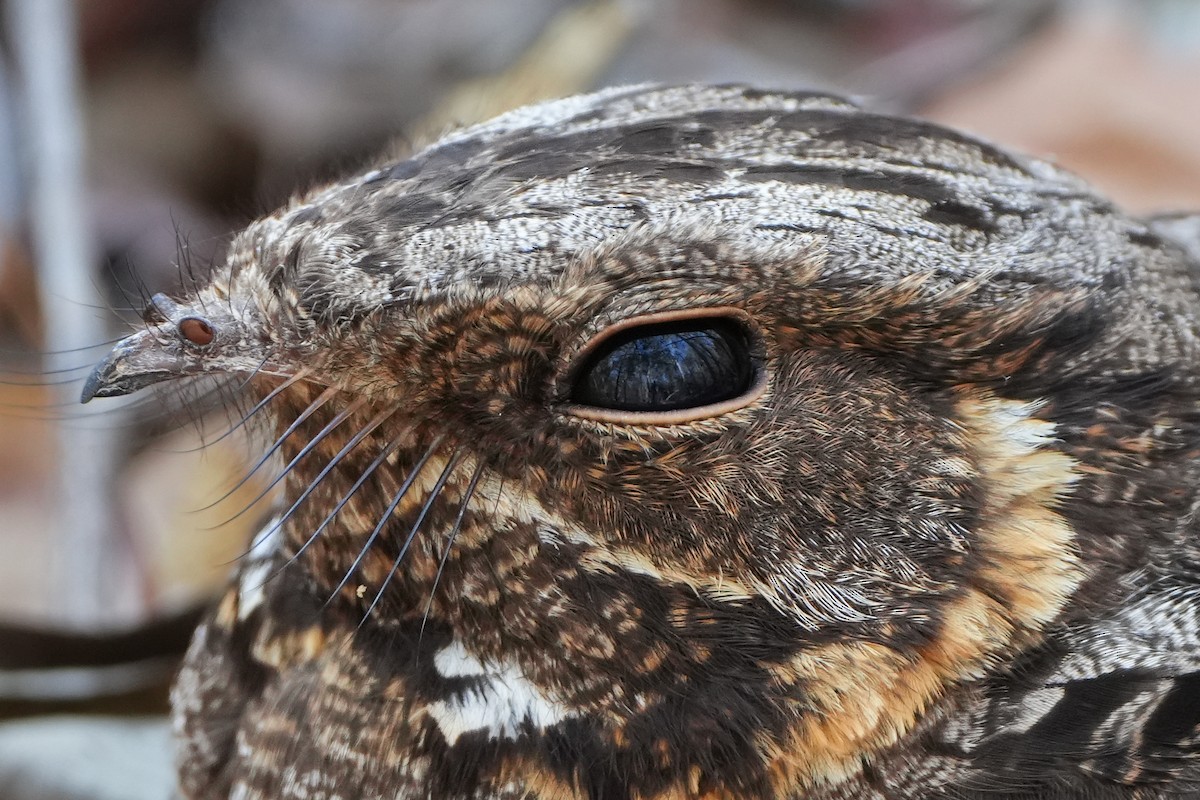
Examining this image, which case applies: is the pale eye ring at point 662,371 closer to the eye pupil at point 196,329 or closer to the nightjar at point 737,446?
the nightjar at point 737,446

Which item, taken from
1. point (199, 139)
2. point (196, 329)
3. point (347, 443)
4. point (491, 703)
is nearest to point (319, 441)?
point (347, 443)

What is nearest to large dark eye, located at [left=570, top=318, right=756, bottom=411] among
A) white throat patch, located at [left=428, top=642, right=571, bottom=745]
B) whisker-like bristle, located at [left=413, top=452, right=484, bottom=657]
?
whisker-like bristle, located at [left=413, top=452, right=484, bottom=657]

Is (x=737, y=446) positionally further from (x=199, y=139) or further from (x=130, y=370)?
(x=199, y=139)

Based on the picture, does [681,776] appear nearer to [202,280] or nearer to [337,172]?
[202,280]

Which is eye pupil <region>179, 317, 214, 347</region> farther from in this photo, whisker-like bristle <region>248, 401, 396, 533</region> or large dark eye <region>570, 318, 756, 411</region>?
large dark eye <region>570, 318, 756, 411</region>

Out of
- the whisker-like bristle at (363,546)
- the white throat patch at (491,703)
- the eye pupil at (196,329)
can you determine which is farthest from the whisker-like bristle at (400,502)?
the eye pupil at (196,329)

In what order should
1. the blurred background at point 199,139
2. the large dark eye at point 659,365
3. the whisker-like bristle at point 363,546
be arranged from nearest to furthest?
the large dark eye at point 659,365 → the whisker-like bristle at point 363,546 → the blurred background at point 199,139

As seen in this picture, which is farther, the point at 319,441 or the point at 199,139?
the point at 199,139
